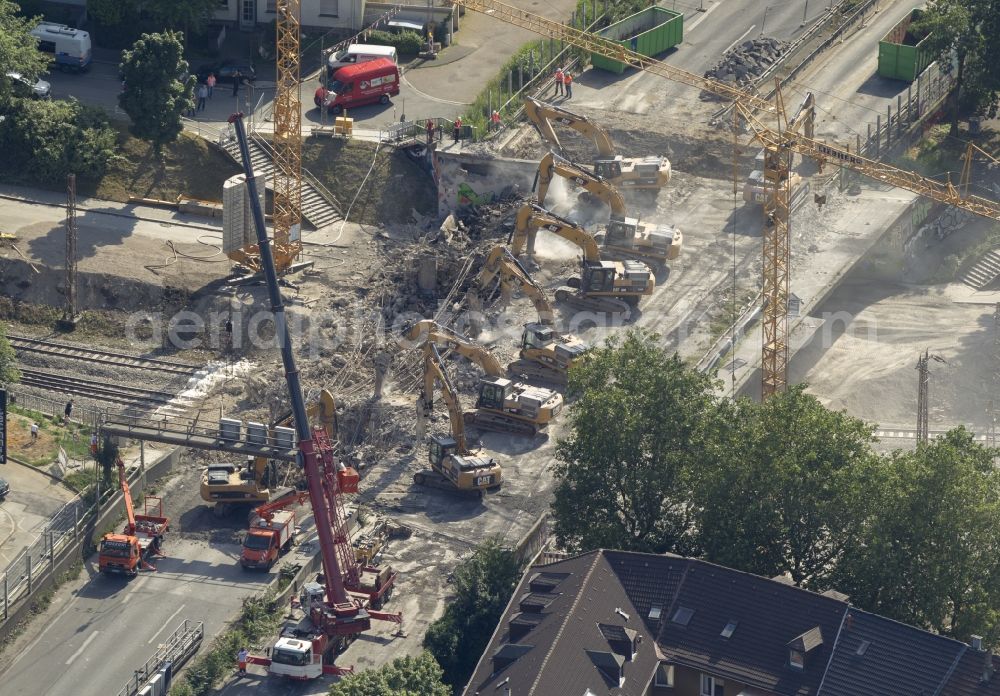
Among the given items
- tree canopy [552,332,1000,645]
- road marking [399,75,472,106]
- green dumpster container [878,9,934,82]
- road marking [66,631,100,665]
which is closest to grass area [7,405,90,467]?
road marking [66,631,100,665]

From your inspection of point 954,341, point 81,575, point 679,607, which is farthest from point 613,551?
point 954,341

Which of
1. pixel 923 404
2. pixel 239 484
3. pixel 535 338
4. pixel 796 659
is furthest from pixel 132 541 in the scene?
pixel 923 404

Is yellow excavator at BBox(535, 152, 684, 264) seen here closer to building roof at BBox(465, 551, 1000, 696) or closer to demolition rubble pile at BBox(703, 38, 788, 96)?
demolition rubble pile at BBox(703, 38, 788, 96)

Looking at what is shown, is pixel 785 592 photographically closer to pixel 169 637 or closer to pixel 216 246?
pixel 169 637

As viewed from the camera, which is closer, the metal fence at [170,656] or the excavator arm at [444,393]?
the metal fence at [170,656]

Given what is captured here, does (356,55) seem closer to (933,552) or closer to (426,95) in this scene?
(426,95)

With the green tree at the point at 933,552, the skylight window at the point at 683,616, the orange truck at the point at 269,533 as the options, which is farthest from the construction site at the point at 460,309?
the green tree at the point at 933,552

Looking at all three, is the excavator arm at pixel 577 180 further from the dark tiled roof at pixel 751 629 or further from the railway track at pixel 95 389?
the dark tiled roof at pixel 751 629

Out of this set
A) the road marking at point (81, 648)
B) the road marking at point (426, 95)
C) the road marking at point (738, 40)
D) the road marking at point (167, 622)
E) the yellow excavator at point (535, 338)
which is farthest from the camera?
the road marking at point (738, 40)
